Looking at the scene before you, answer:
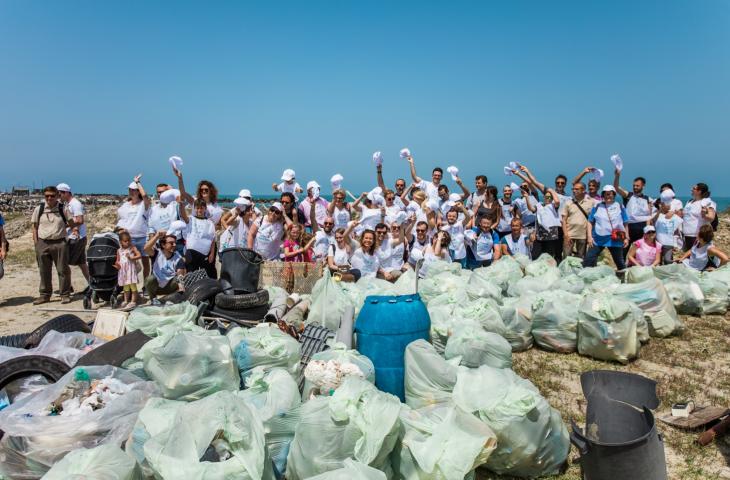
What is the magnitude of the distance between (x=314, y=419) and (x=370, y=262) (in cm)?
406

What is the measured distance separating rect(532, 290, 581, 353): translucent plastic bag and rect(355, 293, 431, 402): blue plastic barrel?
6.34ft

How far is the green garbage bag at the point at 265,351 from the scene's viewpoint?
3.67 meters

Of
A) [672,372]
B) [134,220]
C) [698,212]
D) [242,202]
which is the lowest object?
[672,372]

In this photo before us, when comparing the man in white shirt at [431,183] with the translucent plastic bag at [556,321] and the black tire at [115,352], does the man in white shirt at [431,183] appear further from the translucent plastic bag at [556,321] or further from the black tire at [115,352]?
the black tire at [115,352]

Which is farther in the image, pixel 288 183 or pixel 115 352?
pixel 288 183

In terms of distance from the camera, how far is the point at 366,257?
678cm

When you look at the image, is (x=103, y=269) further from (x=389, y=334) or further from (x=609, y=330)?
(x=609, y=330)

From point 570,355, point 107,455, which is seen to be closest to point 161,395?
point 107,455

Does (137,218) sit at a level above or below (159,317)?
above

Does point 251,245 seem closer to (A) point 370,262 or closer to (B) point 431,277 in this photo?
(A) point 370,262

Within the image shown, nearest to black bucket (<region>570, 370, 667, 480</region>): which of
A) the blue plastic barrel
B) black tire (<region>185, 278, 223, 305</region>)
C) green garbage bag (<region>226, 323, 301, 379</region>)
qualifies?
the blue plastic barrel

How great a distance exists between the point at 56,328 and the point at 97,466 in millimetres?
2681

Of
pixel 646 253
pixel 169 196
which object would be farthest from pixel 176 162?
pixel 646 253

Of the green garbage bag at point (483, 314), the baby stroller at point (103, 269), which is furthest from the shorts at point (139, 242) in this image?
the green garbage bag at point (483, 314)
